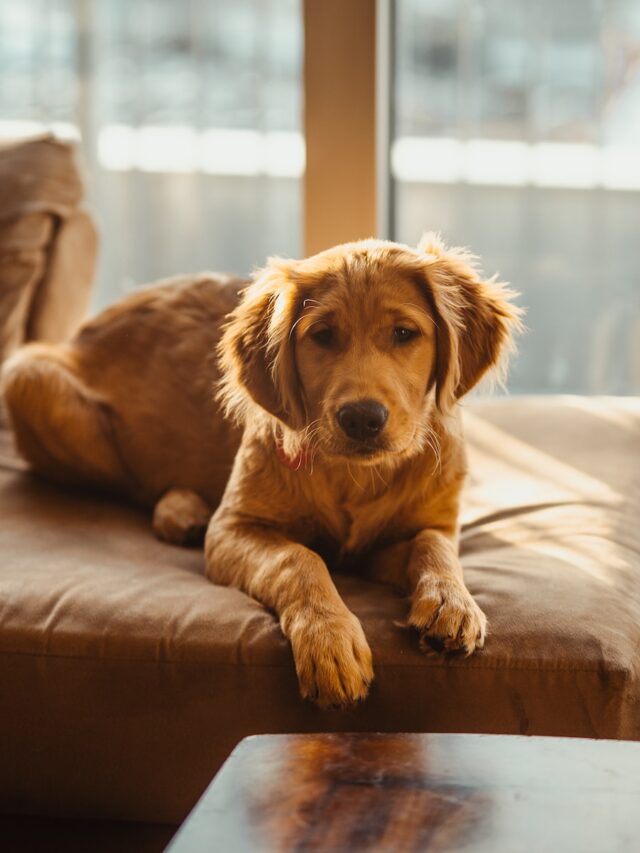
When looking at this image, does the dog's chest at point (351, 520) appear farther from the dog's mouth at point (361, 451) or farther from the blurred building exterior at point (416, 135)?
the blurred building exterior at point (416, 135)

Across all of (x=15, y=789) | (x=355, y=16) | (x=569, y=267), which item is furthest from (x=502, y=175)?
→ (x=15, y=789)

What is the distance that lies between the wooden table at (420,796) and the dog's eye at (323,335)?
88cm

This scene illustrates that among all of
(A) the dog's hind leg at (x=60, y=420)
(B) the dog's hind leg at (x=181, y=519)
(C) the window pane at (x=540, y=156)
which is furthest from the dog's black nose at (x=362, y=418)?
(C) the window pane at (x=540, y=156)

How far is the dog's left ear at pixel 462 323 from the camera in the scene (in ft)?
6.76

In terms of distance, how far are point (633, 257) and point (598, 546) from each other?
182 centimetres

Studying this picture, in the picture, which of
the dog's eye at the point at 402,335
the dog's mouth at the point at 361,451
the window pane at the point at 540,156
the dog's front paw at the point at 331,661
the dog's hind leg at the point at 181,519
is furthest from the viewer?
the window pane at the point at 540,156

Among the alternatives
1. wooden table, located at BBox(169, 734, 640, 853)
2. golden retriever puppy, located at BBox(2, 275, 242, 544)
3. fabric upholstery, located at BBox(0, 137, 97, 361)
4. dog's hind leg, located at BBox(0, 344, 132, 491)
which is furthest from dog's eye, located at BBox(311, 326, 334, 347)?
fabric upholstery, located at BBox(0, 137, 97, 361)

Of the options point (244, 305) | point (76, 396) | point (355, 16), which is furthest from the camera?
point (355, 16)

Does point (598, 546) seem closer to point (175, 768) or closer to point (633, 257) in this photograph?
point (175, 768)

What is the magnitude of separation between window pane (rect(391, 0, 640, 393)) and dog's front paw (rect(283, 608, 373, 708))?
239cm

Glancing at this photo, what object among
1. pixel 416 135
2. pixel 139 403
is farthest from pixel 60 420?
pixel 416 135

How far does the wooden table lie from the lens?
1.10m

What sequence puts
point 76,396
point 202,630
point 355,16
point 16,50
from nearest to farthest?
1. point 202,630
2. point 76,396
3. point 355,16
4. point 16,50

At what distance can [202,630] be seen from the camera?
1.83 m
